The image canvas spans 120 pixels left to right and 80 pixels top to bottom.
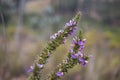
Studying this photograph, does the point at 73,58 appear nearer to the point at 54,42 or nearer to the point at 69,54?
the point at 69,54

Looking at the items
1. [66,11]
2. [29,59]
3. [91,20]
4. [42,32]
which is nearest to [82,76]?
[29,59]

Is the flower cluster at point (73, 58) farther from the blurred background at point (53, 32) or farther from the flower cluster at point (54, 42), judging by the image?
the blurred background at point (53, 32)

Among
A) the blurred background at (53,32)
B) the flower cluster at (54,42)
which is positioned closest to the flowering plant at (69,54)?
the flower cluster at (54,42)

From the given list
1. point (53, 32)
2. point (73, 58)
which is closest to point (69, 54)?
point (73, 58)

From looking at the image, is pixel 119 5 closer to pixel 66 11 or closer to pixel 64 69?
pixel 66 11

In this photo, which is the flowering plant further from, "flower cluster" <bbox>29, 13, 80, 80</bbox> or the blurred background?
the blurred background

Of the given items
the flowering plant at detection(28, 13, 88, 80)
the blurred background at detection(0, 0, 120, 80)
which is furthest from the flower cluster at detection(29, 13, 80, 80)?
the blurred background at detection(0, 0, 120, 80)
